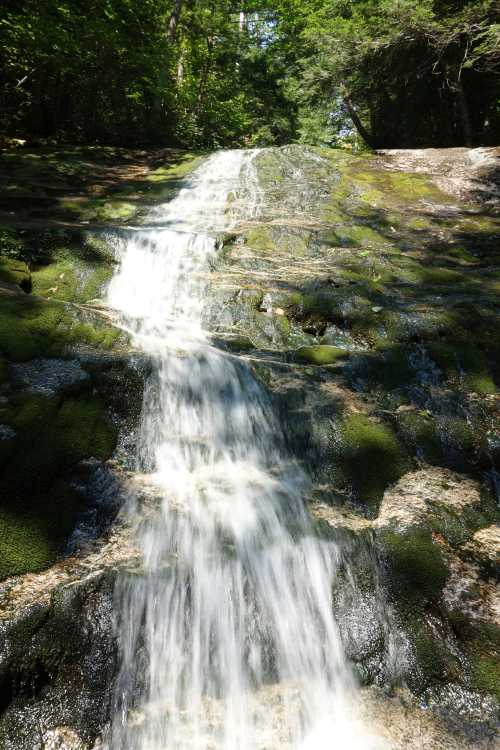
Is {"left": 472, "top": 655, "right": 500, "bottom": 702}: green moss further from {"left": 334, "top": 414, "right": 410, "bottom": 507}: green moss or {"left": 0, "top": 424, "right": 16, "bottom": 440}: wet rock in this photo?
{"left": 0, "top": 424, "right": 16, "bottom": 440}: wet rock

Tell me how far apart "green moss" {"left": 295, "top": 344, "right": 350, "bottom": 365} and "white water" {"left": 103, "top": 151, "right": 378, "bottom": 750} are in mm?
848

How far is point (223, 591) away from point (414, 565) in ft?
4.24

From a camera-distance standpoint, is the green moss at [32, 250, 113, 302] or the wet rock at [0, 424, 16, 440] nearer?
the wet rock at [0, 424, 16, 440]

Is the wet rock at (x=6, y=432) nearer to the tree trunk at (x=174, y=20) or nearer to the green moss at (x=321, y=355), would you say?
the green moss at (x=321, y=355)

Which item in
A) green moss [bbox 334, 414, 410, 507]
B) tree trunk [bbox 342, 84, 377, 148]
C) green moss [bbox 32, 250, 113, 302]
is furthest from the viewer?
tree trunk [bbox 342, 84, 377, 148]

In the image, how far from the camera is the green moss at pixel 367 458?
343cm

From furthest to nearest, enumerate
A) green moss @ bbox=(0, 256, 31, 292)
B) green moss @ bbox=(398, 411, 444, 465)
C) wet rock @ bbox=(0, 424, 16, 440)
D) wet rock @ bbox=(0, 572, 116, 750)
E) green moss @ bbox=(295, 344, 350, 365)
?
1. green moss @ bbox=(0, 256, 31, 292)
2. green moss @ bbox=(295, 344, 350, 365)
3. green moss @ bbox=(398, 411, 444, 465)
4. wet rock @ bbox=(0, 424, 16, 440)
5. wet rock @ bbox=(0, 572, 116, 750)

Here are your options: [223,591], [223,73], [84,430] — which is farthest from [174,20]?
[223,591]

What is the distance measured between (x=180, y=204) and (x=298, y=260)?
3430 millimetres

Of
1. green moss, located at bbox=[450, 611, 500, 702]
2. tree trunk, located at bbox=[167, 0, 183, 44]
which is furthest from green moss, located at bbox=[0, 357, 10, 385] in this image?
tree trunk, located at bbox=[167, 0, 183, 44]

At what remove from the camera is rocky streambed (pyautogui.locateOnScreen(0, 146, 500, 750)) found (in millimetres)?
2309

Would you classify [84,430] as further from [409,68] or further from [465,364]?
[409,68]

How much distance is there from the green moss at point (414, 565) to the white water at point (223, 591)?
1.31 ft

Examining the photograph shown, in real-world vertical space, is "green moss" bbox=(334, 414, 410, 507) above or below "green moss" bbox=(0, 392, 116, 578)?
below
